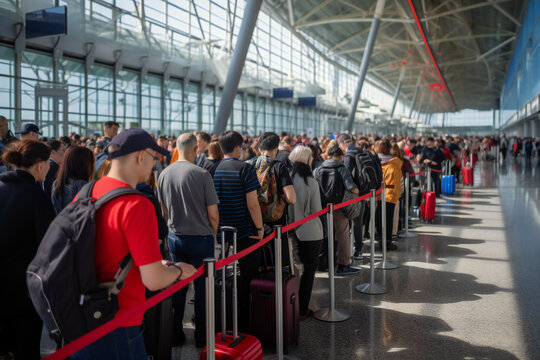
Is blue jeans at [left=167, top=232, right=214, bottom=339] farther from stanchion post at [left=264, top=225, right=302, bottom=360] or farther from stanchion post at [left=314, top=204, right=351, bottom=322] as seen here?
stanchion post at [left=314, top=204, right=351, bottom=322]

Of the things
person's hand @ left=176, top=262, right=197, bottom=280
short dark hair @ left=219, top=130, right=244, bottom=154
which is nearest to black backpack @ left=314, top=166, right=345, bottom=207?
short dark hair @ left=219, top=130, right=244, bottom=154

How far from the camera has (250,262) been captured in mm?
4570

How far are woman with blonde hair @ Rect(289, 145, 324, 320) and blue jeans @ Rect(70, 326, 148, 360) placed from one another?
304 cm

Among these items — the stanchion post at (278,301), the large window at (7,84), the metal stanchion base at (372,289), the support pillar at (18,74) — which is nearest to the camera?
the stanchion post at (278,301)

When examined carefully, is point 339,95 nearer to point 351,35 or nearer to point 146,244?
point 351,35

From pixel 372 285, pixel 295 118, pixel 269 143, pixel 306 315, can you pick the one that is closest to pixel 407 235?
pixel 372 285

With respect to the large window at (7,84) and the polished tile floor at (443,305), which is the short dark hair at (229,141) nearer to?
the polished tile floor at (443,305)

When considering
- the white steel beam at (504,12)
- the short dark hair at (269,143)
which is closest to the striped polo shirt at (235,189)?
the short dark hair at (269,143)

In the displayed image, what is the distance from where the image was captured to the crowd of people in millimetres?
2215

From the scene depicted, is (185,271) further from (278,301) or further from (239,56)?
(239,56)

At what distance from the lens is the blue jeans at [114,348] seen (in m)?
2.24

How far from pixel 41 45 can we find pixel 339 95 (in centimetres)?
3367

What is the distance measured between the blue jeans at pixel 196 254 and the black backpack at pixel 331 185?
99.7 inches

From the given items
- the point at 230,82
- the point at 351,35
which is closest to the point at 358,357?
the point at 230,82
